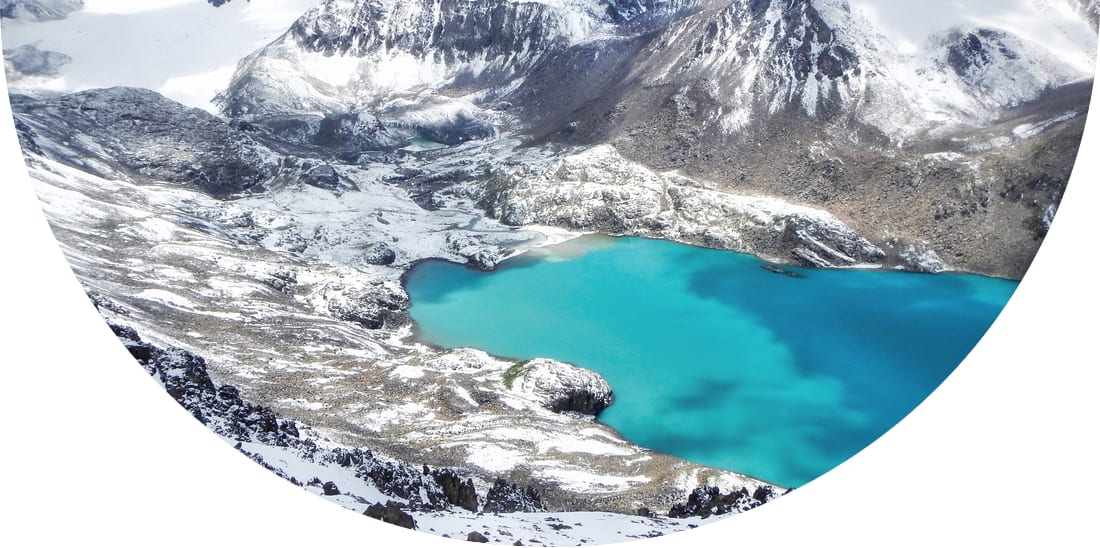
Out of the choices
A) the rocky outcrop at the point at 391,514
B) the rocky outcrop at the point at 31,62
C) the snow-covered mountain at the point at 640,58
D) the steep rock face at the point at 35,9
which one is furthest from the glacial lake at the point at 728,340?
the steep rock face at the point at 35,9

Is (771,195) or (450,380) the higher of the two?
(771,195)

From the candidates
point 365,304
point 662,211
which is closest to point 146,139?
point 365,304

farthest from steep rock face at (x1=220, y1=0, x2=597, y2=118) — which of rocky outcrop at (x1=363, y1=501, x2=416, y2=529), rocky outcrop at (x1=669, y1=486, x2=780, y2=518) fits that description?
rocky outcrop at (x1=669, y1=486, x2=780, y2=518)

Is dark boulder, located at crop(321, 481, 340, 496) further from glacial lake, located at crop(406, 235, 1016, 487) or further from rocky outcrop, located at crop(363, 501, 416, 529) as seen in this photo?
glacial lake, located at crop(406, 235, 1016, 487)

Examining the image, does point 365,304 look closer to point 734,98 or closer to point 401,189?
point 401,189

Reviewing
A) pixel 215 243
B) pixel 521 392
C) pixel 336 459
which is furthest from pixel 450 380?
pixel 215 243

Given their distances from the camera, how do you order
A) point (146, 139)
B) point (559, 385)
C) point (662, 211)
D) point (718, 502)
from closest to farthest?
1. point (718, 502)
2. point (559, 385)
3. point (146, 139)
4. point (662, 211)

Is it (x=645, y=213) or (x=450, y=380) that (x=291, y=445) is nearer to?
(x=450, y=380)
